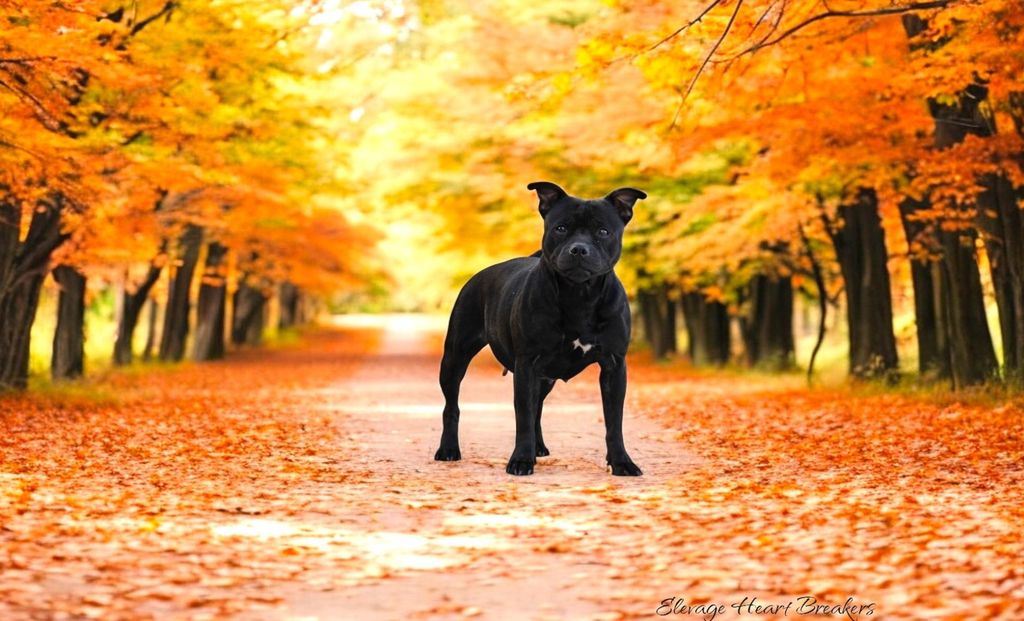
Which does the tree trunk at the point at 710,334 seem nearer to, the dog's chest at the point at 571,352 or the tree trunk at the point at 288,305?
the dog's chest at the point at 571,352

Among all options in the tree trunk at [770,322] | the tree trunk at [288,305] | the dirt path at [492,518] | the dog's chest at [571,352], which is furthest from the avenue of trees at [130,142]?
the tree trunk at [288,305]

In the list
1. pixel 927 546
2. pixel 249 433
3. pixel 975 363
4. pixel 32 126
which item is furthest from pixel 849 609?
pixel 975 363

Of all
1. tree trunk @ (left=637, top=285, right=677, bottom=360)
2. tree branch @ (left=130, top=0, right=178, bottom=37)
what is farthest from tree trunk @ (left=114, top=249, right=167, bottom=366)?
tree trunk @ (left=637, top=285, right=677, bottom=360)

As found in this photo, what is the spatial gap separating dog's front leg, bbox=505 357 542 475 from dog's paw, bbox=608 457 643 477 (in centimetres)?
57

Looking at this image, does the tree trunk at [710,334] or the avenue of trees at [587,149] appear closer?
the avenue of trees at [587,149]

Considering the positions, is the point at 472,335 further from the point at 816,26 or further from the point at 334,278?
the point at 334,278

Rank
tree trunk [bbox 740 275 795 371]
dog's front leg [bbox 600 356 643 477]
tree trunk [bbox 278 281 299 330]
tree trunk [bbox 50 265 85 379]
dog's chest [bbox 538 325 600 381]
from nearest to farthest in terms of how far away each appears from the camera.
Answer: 1. dog's chest [bbox 538 325 600 381]
2. dog's front leg [bbox 600 356 643 477]
3. tree trunk [bbox 50 265 85 379]
4. tree trunk [bbox 740 275 795 371]
5. tree trunk [bbox 278 281 299 330]

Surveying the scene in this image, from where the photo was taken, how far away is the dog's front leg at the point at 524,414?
31.2 feet

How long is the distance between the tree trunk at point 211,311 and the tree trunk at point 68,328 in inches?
408

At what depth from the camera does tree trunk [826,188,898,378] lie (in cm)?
2094

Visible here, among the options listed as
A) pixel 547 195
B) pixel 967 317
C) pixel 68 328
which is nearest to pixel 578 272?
pixel 547 195

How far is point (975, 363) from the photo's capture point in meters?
17.6

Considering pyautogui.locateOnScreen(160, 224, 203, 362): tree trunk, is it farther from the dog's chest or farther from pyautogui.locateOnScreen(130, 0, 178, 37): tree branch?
the dog's chest

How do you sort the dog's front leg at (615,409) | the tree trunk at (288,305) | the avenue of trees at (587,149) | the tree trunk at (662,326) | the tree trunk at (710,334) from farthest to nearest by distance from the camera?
the tree trunk at (288,305) → the tree trunk at (662,326) → the tree trunk at (710,334) → the avenue of trees at (587,149) → the dog's front leg at (615,409)
